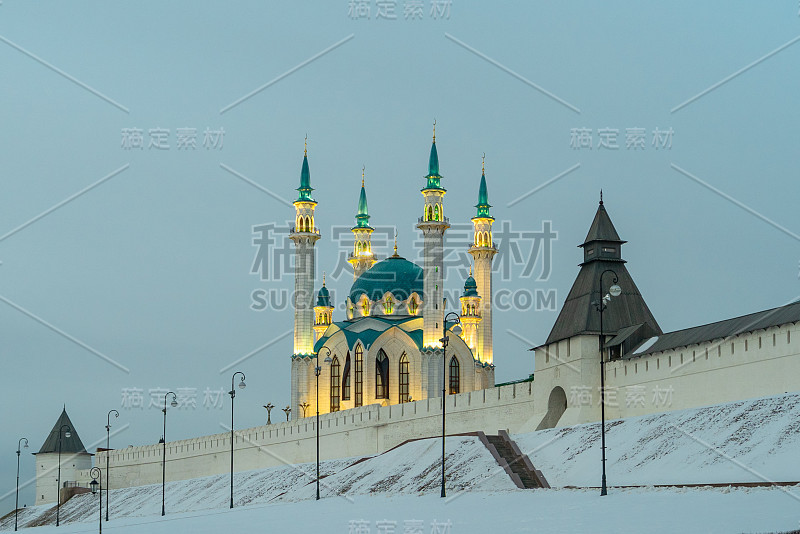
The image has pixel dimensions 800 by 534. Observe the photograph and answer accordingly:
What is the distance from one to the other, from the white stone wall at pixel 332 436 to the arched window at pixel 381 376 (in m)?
9.99

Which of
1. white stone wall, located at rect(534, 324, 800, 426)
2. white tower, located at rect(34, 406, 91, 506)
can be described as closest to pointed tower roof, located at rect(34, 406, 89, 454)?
white tower, located at rect(34, 406, 91, 506)

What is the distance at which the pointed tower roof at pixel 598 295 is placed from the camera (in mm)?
52656

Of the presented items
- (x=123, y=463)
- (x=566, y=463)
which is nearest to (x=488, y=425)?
(x=566, y=463)

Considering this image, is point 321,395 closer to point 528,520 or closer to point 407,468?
point 407,468

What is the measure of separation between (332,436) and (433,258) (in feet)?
48.5

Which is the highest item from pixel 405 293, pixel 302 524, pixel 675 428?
pixel 405 293

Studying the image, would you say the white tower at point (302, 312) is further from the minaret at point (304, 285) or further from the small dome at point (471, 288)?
the small dome at point (471, 288)

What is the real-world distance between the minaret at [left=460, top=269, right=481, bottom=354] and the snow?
29.4m

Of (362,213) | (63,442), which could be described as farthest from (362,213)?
(63,442)

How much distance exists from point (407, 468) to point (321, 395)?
35.7 meters

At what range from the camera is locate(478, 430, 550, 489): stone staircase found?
44.0 m

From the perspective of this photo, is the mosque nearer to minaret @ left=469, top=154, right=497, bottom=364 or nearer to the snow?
minaret @ left=469, top=154, right=497, bottom=364

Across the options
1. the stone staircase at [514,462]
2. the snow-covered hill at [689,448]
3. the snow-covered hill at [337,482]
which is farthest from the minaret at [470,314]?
the snow-covered hill at [689,448]

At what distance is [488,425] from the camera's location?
5878 centimetres
